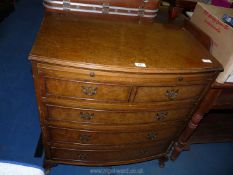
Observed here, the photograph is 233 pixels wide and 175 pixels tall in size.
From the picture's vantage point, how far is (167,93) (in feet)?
3.91

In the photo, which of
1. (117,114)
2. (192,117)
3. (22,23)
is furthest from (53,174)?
(22,23)

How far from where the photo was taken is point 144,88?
112cm

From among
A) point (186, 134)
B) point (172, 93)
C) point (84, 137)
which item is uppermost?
point (172, 93)

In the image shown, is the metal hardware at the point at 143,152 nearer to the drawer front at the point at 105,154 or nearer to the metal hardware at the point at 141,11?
the drawer front at the point at 105,154

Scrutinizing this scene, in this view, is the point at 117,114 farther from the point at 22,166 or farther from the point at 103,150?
the point at 22,166

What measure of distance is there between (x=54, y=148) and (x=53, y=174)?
0.40m

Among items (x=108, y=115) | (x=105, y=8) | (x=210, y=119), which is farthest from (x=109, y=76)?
(x=210, y=119)

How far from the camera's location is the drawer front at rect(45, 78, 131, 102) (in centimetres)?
104

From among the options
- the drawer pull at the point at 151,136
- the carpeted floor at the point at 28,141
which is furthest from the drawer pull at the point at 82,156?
the drawer pull at the point at 151,136

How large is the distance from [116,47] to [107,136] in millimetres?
633

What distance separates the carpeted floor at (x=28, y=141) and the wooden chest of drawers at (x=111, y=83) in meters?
0.38

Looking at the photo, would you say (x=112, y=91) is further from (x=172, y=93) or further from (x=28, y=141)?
(x=28, y=141)

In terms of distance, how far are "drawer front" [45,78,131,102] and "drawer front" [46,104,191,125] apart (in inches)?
4.3

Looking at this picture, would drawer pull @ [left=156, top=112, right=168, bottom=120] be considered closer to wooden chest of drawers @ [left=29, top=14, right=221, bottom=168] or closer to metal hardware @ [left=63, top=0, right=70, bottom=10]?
wooden chest of drawers @ [left=29, top=14, right=221, bottom=168]
